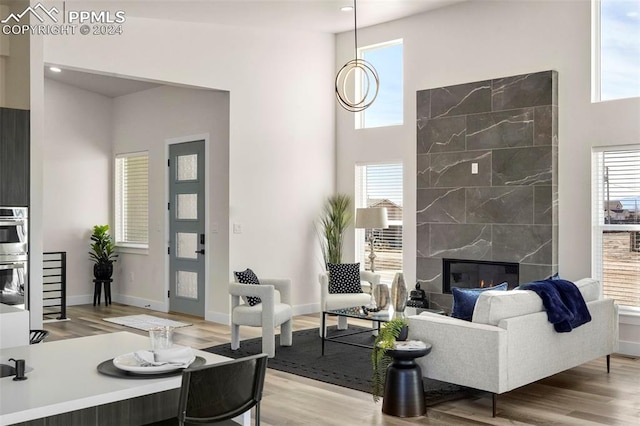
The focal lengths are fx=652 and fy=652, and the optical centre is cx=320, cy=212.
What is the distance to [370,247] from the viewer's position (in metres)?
8.53

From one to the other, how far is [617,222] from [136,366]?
5379mm

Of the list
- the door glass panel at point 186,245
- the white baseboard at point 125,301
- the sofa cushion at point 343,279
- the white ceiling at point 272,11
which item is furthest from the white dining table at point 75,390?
the white baseboard at point 125,301

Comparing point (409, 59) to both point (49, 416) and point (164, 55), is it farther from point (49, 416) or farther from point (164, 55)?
point (49, 416)

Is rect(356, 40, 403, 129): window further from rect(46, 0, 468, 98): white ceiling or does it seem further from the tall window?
the tall window

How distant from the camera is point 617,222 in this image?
625 centimetres

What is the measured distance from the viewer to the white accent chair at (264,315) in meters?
5.92

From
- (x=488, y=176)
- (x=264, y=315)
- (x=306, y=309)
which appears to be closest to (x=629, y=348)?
(x=488, y=176)

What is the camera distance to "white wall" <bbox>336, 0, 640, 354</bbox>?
6.37m

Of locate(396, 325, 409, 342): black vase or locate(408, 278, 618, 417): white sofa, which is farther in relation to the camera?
locate(396, 325, 409, 342): black vase

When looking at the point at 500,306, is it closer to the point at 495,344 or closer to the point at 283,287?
the point at 495,344

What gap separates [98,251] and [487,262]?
5.37 metres

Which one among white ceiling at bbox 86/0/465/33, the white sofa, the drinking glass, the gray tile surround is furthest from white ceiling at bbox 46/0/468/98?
the drinking glass

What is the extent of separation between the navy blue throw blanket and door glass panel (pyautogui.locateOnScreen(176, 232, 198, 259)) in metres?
4.68

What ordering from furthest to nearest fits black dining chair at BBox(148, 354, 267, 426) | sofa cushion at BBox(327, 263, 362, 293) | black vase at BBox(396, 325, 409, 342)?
sofa cushion at BBox(327, 263, 362, 293) → black vase at BBox(396, 325, 409, 342) → black dining chair at BBox(148, 354, 267, 426)
